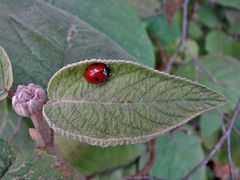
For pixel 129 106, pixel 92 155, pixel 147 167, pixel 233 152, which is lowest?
pixel 233 152

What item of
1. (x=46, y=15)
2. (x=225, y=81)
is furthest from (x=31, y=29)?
(x=225, y=81)

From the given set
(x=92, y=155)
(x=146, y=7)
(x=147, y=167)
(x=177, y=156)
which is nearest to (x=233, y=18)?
(x=146, y=7)

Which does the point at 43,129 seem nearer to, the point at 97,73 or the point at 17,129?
Result: the point at 97,73

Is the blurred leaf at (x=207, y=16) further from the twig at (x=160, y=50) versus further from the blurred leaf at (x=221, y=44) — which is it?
the twig at (x=160, y=50)

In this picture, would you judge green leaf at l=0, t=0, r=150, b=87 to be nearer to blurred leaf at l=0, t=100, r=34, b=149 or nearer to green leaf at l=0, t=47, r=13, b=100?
green leaf at l=0, t=47, r=13, b=100

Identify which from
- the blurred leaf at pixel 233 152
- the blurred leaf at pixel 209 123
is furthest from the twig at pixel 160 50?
the blurred leaf at pixel 233 152

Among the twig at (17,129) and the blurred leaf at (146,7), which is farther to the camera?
the blurred leaf at (146,7)
